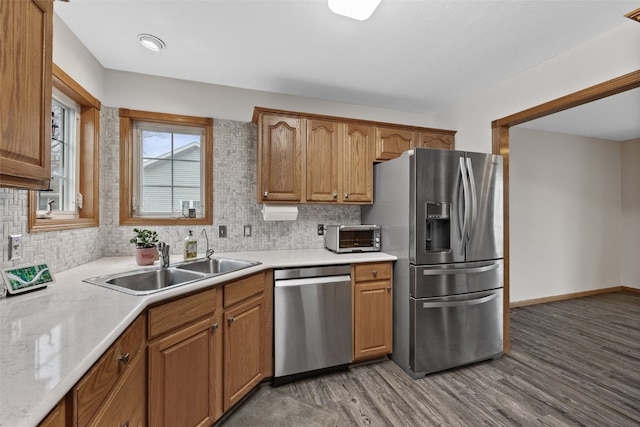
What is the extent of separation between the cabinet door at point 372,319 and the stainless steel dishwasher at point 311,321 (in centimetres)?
8

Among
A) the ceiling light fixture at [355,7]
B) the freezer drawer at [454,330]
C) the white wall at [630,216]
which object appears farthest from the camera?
the white wall at [630,216]

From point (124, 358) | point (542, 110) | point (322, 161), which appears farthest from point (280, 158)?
point (542, 110)

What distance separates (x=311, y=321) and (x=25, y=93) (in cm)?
196

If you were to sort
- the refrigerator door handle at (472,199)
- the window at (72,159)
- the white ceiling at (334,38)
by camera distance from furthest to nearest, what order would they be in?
the refrigerator door handle at (472,199) < the window at (72,159) < the white ceiling at (334,38)

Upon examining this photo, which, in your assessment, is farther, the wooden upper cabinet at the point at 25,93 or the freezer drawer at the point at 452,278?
the freezer drawer at the point at 452,278

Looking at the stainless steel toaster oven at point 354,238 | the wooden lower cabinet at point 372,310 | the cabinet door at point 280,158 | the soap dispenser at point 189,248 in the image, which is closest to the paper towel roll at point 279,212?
the cabinet door at point 280,158

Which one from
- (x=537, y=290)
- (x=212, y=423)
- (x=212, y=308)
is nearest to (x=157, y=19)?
(x=212, y=308)

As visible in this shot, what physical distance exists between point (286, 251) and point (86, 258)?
1537 mm

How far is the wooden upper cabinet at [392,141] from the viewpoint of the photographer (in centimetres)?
279

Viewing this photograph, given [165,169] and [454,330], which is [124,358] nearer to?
[165,169]

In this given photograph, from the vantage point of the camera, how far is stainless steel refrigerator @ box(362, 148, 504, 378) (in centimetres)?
224

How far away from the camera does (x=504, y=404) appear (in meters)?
1.93

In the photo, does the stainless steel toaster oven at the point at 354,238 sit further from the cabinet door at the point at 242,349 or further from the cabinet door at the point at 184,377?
the cabinet door at the point at 184,377

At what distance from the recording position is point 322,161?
2.62 m
